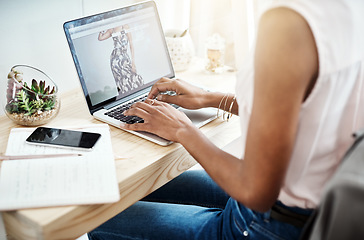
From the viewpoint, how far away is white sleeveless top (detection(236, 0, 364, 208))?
628 mm

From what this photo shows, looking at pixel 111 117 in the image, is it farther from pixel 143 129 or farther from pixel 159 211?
pixel 159 211

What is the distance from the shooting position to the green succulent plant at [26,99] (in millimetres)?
1012

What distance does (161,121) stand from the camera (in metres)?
0.98

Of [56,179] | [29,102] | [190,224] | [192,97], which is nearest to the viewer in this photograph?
[56,179]

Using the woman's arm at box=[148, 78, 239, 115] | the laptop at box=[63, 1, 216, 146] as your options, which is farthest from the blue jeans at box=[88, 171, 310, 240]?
the woman's arm at box=[148, 78, 239, 115]

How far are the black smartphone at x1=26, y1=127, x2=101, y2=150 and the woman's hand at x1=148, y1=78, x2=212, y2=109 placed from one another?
9.7 inches

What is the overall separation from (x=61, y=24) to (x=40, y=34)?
0.28 feet

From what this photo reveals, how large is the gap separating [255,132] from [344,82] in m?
0.17

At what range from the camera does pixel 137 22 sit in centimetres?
124

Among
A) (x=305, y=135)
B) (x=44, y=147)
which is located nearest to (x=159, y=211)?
(x=44, y=147)

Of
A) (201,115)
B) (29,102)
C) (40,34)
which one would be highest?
(40,34)

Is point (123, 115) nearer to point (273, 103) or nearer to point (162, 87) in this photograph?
point (162, 87)

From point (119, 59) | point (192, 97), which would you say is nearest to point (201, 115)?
point (192, 97)

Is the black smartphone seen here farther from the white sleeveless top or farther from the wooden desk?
the white sleeveless top
